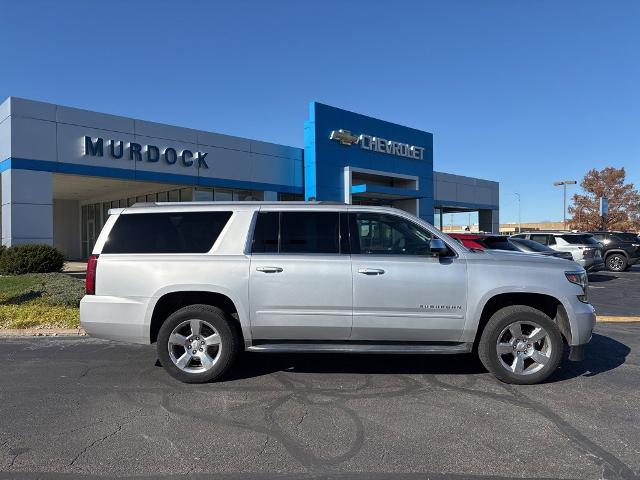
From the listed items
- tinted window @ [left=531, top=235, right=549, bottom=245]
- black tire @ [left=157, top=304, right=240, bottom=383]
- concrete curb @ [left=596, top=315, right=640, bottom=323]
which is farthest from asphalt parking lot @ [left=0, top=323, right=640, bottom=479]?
tinted window @ [left=531, top=235, right=549, bottom=245]

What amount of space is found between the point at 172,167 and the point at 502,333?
1805 cm

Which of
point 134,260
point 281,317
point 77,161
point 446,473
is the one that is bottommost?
point 446,473

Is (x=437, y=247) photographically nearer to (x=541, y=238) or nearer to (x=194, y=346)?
(x=194, y=346)

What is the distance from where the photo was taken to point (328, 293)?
522 centimetres

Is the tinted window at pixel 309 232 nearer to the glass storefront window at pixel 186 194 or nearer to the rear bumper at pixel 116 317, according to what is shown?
the rear bumper at pixel 116 317

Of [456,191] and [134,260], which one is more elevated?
[456,191]

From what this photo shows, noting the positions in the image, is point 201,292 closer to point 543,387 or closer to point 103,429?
point 103,429

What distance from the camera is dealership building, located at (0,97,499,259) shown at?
56.0ft

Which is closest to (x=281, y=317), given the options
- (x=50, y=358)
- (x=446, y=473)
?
(x=446, y=473)

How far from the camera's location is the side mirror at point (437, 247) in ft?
17.0

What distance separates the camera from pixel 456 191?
37.5 metres

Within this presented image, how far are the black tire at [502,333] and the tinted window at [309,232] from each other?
1804mm

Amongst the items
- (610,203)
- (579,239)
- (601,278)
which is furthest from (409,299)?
(610,203)

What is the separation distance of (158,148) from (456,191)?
937 inches
